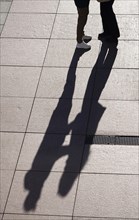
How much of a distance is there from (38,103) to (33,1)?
281 centimetres

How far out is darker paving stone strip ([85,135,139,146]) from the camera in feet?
21.7

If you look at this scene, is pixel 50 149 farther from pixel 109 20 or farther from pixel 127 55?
pixel 109 20

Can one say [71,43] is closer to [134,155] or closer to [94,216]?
[134,155]

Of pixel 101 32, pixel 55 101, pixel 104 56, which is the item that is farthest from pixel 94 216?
pixel 101 32

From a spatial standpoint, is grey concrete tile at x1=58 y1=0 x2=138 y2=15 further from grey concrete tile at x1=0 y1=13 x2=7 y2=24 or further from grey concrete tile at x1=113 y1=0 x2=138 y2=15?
grey concrete tile at x1=0 y1=13 x2=7 y2=24

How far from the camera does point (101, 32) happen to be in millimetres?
8375

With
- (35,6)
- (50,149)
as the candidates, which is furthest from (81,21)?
(50,149)

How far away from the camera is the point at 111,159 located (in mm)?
6398

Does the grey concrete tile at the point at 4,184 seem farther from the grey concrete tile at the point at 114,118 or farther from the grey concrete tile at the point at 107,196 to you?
the grey concrete tile at the point at 114,118

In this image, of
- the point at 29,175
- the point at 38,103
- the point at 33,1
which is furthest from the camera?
the point at 33,1

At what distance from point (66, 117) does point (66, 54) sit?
1.40m

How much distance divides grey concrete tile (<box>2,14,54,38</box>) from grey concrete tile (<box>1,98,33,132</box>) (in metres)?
1.59

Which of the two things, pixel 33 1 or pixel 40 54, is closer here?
pixel 40 54

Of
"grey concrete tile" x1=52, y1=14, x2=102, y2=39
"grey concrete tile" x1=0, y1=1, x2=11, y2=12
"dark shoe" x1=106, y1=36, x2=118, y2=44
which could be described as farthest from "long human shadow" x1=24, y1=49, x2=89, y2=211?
"grey concrete tile" x1=0, y1=1, x2=11, y2=12
